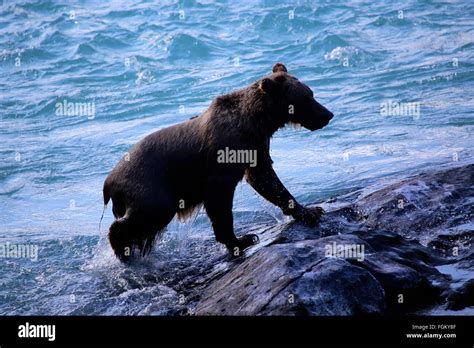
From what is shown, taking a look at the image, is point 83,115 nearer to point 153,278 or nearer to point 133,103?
point 133,103

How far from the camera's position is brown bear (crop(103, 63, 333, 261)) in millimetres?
6379

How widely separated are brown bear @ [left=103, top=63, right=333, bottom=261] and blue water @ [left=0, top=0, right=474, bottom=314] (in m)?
0.61

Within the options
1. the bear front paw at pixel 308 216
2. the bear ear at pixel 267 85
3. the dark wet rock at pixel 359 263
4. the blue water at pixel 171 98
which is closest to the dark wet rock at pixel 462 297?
the dark wet rock at pixel 359 263

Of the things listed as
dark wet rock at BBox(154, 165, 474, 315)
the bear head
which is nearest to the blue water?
dark wet rock at BBox(154, 165, 474, 315)

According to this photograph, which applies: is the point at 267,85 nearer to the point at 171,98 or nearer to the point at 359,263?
the point at 359,263

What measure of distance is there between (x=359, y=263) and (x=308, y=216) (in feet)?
4.27

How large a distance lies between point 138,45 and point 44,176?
881cm

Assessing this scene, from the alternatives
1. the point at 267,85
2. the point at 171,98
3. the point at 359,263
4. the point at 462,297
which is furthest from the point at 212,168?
the point at 171,98

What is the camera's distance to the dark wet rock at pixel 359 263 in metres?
4.89

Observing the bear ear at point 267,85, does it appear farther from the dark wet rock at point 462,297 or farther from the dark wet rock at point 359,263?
the dark wet rock at point 462,297

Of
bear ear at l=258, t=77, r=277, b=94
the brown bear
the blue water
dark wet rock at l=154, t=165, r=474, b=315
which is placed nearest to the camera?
dark wet rock at l=154, t=165, r=474, b=315

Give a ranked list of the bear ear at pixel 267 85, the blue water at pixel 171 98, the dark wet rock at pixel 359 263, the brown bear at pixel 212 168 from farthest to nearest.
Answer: the blue water at pixel 171 98 → the bear ear at pixel 267 85 → the brown bear at pixel 212 168 → the dark wet rock at pixel 359 263

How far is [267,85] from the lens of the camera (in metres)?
6.52

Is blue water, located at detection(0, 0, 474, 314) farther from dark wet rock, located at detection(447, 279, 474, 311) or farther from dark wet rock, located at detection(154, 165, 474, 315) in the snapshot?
dark wet rock, located at detection(447, 279, 474, 311)
